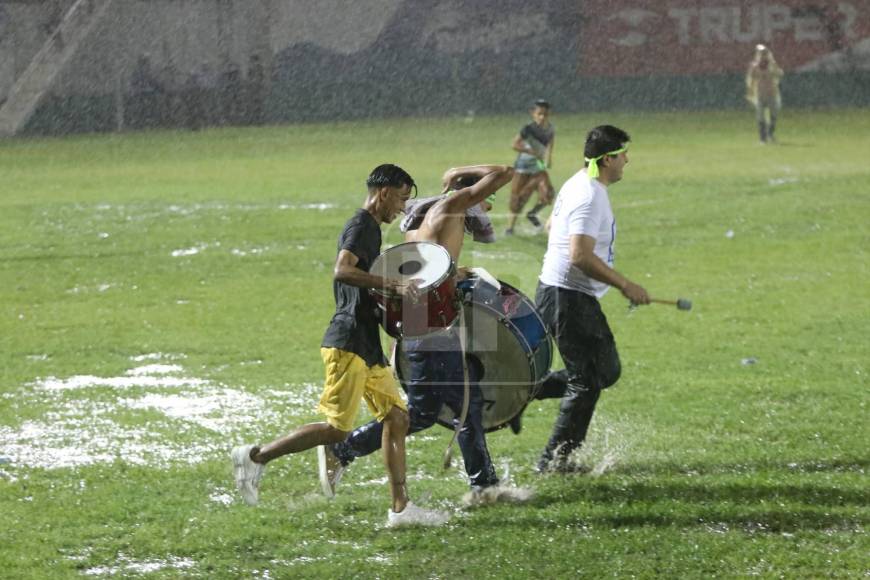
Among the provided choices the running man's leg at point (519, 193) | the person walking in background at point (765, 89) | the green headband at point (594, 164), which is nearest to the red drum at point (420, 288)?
the green headband at point (594, 164)

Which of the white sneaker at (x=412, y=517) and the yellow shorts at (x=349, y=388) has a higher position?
the yellow shorts at (x=349, y=388)

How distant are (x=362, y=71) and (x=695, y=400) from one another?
33.7 meters

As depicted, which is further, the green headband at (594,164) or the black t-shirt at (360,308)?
the green headband at (594,164)

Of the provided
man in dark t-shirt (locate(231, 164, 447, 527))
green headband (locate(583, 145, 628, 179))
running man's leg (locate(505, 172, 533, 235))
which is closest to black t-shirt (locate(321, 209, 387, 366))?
man in dark t-shirt (locate(231, 164, 447, 527))

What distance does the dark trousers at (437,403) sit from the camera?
7211 mm

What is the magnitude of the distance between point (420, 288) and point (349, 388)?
653 millimetres

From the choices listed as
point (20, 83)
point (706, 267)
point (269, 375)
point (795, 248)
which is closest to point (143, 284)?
point (269, 375)

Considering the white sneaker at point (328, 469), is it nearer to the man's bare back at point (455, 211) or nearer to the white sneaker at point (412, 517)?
the white sneaker at point (412, 517)

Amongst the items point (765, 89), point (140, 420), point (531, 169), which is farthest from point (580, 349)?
point (765, 89)

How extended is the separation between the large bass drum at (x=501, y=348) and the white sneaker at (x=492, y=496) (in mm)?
431

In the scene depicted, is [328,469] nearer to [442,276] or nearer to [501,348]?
[501,348]

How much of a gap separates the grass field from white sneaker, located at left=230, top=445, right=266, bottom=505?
0.43ft

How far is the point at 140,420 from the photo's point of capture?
9469mm

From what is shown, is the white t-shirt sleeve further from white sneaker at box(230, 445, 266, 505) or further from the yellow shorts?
white sneaker at box(230, 445, 266, 505)
